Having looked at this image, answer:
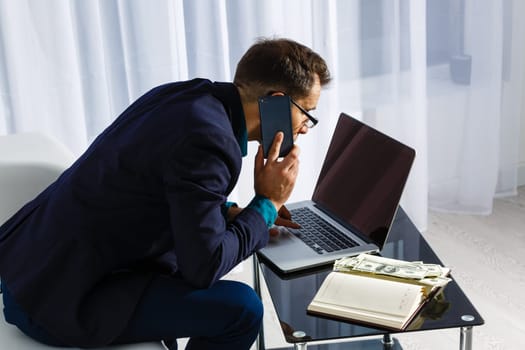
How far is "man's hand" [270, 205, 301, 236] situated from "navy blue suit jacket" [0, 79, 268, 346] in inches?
9.9

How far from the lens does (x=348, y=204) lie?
6.01ft

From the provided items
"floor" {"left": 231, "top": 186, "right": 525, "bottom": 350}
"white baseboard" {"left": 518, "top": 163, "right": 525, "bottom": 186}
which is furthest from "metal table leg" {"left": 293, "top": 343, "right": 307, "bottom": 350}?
"white baseboard" {"left": 518, "top": 163, "right": 525, "bottom": 186}

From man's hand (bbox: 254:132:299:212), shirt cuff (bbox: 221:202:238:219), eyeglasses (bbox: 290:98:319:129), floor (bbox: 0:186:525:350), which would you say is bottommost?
floor (bbox: 0:186:525:350)

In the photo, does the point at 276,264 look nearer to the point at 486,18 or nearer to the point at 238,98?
the point at 238,98

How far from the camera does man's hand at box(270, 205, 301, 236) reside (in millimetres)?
1811

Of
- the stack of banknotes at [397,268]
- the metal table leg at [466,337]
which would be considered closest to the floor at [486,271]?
the stack of banknotes at [397,268]

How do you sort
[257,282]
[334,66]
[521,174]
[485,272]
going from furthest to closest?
[521,174]
[334,66]
[485,272]
[257,282]

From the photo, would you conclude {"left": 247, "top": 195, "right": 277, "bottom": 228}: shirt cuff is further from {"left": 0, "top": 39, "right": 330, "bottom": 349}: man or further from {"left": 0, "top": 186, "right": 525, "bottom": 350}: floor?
{"left": 0, "top": 186, "right": 525, "bottom": 350}: floor

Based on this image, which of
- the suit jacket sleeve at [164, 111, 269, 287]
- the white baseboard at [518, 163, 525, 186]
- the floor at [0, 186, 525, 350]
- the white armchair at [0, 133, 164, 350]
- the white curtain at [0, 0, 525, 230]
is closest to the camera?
the suit jacket sleeve at [164, 111, 269, 287]

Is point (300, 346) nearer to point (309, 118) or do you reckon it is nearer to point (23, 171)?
point (309, 118)

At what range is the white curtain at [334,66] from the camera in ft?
7.90

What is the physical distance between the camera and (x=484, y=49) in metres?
2.96

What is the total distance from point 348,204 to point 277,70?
407 millimetres

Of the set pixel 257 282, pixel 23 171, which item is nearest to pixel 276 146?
pixel 257 282
